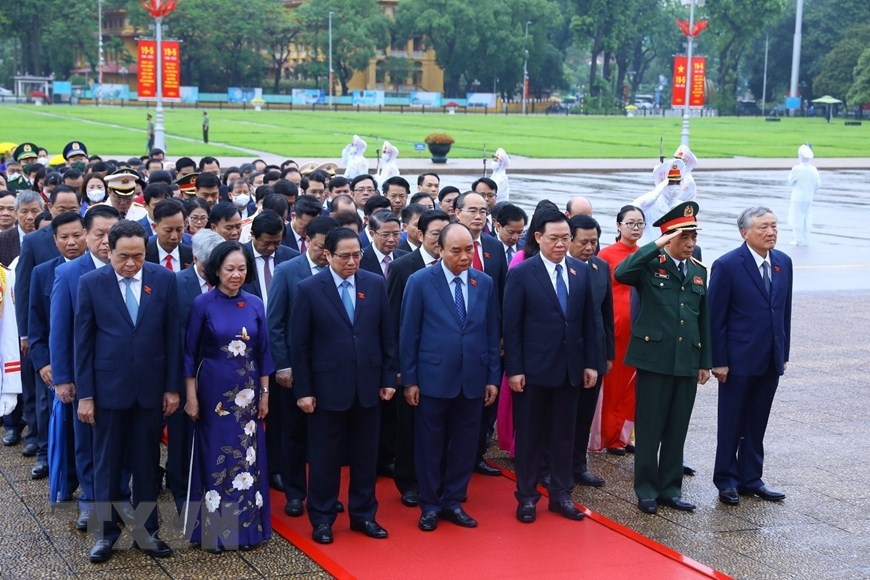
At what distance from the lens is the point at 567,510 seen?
Result: 6727 mm

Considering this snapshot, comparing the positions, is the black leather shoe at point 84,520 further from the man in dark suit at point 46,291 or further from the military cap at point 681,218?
the military cap at point 681,218

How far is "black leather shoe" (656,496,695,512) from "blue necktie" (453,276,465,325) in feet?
5.86

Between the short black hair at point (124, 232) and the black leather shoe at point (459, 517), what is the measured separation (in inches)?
93.6

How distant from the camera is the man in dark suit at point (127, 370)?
19.2 feet

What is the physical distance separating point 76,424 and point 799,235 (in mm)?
16523

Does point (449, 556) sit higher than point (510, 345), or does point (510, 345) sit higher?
point (510, 345)

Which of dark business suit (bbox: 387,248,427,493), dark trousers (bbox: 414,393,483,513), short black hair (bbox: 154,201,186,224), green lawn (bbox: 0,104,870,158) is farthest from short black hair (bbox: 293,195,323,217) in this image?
green lawn (bbox: 0,104,870,158)

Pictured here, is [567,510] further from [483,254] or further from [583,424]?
[483,254]

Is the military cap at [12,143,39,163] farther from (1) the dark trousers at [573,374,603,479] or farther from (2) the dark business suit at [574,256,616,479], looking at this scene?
(1) the dark trousers at [573,374,603,479]

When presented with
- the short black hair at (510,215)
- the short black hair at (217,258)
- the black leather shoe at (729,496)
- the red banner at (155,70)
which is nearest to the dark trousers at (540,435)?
the black leather shoe at (729,496)

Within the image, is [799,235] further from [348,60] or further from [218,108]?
[348,60]

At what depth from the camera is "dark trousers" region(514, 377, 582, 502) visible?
6730 mm

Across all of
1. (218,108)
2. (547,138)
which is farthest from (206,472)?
(218,108)

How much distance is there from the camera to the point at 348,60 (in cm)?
9212
